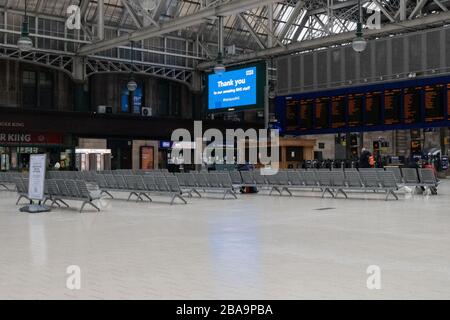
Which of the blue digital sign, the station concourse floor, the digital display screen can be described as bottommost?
the station concourse floor

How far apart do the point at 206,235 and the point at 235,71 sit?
1807 centimetres

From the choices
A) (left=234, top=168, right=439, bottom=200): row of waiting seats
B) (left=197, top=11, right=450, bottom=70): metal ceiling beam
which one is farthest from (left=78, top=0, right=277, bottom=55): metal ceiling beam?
(left=197, top=11, right=450, bottom=70): metal ceiling beam

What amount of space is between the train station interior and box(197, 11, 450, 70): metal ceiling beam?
102 millimetres

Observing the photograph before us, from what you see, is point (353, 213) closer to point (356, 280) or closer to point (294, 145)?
point (356, 280)

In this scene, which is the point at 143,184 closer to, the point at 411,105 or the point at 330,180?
the point at 330,180

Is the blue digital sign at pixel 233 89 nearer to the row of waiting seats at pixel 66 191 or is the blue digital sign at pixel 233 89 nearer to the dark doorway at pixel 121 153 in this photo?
the dark doorway at pixel 121 153

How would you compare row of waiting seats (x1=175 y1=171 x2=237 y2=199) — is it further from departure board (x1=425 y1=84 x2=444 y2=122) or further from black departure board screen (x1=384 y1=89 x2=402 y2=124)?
departure board (x1=425 y1=84 x2=444 y2=122)

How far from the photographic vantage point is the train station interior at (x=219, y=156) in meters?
6.59

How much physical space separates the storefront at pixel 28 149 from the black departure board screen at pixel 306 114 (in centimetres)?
1505

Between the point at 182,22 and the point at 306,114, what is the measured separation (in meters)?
7.92

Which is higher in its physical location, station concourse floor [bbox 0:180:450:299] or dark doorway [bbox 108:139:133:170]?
dark doorway [bbox 108:139:133:170]

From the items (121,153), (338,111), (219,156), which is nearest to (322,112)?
(338,111)

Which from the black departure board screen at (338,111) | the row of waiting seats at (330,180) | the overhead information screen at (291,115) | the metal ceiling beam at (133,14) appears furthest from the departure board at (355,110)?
the metal ceiling beam at (133,14)

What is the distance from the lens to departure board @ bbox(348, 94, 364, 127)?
Answer: 27047 millimetres
